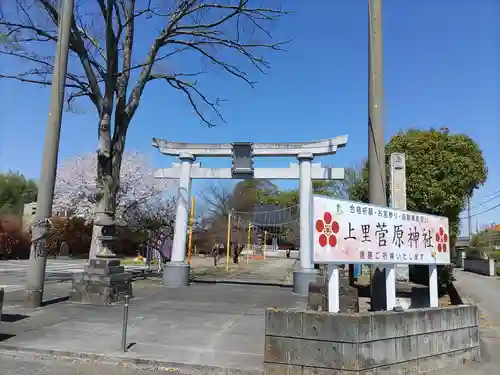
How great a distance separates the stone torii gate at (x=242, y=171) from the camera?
15.3 m

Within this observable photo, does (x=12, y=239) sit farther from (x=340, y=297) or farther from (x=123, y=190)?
(x=340, y=297)

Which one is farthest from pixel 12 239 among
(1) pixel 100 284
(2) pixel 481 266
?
(2) pixel 481 266

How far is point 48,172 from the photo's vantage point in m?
10.6

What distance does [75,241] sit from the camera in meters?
39.4

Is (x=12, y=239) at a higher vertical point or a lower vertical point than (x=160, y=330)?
higher

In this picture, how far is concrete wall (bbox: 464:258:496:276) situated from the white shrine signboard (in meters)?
22.6

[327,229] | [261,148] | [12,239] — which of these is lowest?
[12,239]

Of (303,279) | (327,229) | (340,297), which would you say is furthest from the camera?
(303,279)

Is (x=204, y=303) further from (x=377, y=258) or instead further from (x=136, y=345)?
(x=377, y=258)

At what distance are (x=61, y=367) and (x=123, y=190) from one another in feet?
78.8

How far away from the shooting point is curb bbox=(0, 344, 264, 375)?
5.75 m

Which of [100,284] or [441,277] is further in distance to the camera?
[441,277]

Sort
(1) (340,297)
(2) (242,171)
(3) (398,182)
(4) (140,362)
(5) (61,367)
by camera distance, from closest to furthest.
A: (5) (61,367), (4) (140,362), (1) (340,297), (3) (398,182), (2) (242,171)

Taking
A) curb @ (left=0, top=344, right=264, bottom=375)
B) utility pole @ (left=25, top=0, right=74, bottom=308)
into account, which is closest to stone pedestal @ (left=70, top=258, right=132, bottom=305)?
utility pole @ (left=25, top=0, right=74, bottom=308)
